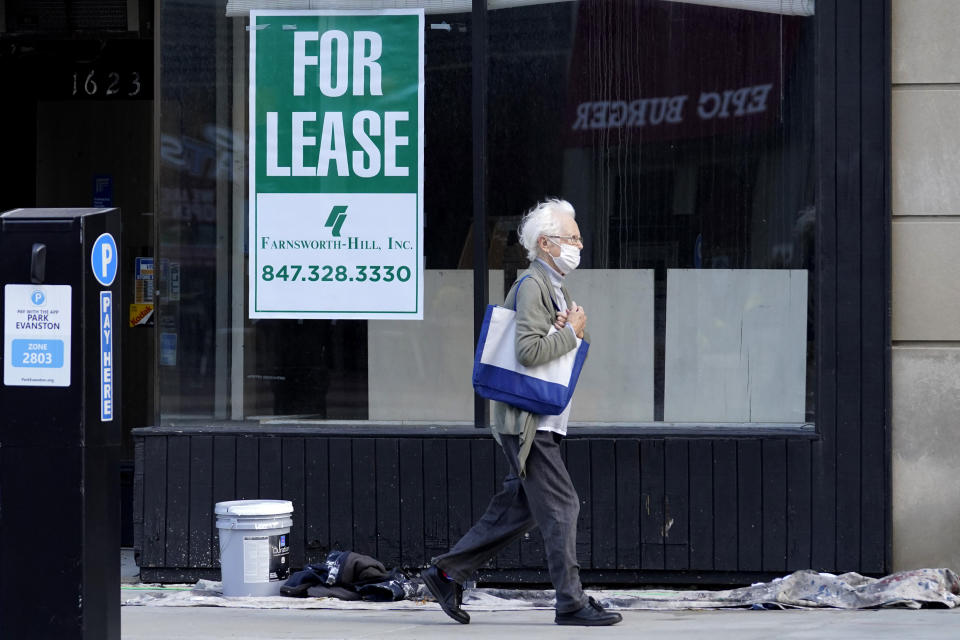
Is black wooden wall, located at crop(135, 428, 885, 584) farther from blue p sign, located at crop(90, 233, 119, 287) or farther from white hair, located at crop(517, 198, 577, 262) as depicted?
blue p sign, located at crop(90, 233, 119, 287)

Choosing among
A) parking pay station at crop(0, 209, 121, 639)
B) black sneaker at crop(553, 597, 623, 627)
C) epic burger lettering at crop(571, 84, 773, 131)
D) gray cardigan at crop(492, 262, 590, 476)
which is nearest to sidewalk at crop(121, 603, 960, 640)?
black sneaker at crop(553, 597, 623, 627)

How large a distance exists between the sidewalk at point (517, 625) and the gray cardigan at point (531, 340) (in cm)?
84

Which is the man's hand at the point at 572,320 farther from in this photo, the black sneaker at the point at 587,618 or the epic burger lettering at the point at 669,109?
the epic burger lettering at the point at 669,109

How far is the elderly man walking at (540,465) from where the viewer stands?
5.74 m

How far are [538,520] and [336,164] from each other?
2532 millimetres

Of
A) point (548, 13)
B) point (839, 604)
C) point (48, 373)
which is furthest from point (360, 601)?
point (548, 13)

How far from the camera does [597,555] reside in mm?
7035

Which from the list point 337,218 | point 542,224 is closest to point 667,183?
point 542,224

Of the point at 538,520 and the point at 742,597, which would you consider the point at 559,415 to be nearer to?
the point at 538,520

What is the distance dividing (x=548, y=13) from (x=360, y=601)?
3.34 m

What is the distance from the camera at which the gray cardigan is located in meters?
5.67

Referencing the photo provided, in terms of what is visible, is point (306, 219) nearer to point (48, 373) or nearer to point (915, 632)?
point (48, 373)

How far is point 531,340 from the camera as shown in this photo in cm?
569

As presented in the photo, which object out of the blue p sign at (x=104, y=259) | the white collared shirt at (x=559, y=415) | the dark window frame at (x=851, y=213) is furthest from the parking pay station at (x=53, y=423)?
the dark window frame at (x=851, y=213)
